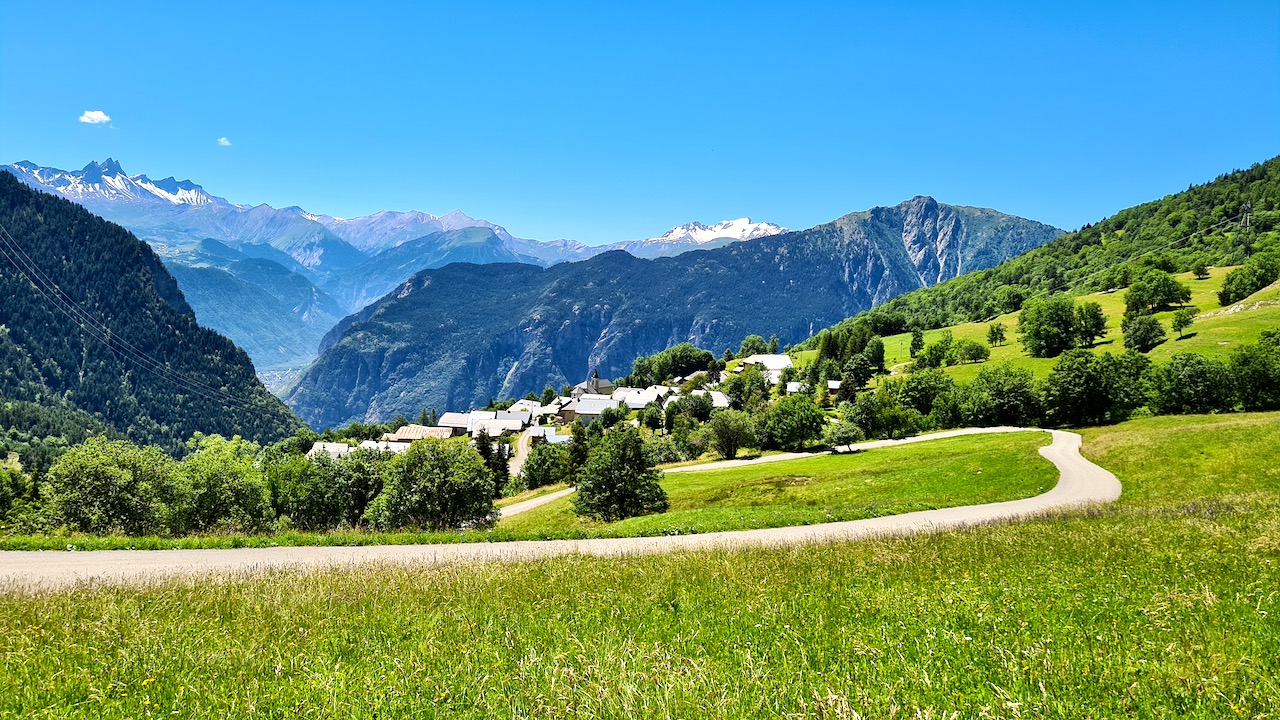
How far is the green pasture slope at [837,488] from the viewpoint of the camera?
24.7 meters

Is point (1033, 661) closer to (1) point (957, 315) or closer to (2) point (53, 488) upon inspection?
(2) point (53, 488)

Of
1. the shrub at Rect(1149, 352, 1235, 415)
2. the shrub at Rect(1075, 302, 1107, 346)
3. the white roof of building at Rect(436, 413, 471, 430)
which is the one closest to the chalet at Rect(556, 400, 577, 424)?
the white roof of building at Rect(436, 413, 471, 430)

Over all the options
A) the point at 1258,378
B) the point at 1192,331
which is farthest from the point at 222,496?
the point at 1192,331

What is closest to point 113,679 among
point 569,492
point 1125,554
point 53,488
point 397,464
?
point 1125,554

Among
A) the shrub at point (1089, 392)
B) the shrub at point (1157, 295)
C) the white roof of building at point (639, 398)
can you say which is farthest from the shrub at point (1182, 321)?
the white roof of building at point (639, 398)

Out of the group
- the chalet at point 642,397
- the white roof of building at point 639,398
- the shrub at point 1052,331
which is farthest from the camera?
the white roof of building at point 639,398

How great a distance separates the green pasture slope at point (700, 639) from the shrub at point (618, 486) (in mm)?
30820

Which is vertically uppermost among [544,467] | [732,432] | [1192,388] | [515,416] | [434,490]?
[515,416]

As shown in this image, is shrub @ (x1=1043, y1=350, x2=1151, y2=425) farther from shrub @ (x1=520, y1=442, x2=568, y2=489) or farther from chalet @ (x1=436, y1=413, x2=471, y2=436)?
chalet @ (x1=436, y1=413, x2=471, y2=436)

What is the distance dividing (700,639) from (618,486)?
3569cm

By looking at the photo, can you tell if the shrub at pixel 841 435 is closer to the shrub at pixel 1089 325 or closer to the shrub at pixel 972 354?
the shrub at pixel 972 354

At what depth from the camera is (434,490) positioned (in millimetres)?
36344

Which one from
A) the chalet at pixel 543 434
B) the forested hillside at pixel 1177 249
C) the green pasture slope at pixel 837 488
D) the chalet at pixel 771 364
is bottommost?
the green pasture slope at pixel 837 488

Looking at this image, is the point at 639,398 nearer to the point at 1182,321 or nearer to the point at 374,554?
the point at 1182,321
